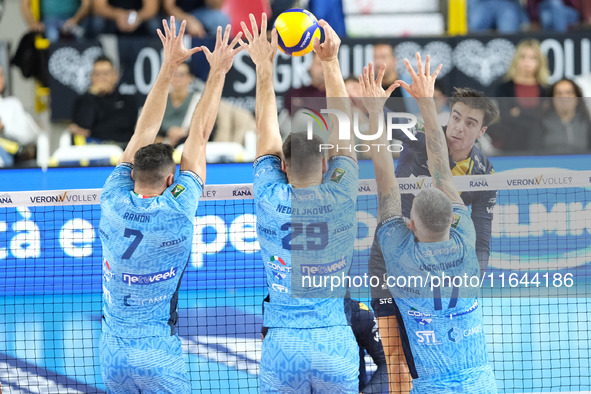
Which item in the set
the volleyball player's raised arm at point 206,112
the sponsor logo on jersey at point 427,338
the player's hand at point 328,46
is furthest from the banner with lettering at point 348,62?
the sponsor logo on jersey at point 427,338

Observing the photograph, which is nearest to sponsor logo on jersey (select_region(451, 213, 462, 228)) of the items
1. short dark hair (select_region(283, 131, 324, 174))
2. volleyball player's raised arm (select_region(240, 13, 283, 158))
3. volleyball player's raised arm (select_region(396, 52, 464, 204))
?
volleyball player's raised arm (select_region(396, 52, 464, 204))

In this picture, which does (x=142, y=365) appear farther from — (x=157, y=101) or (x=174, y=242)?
(x=157, y=101)

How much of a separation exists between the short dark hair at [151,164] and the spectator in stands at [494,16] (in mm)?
8012

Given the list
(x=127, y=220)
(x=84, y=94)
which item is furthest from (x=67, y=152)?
(x=127, y=220)

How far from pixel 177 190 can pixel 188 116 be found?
5.93 m

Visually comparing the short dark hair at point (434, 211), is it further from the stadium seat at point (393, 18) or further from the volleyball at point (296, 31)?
the stadium seat at point (393, 18)

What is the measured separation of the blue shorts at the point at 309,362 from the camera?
14.9ft

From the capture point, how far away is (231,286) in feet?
32.4

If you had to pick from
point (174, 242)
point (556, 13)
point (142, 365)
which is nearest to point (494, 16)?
point (556, 13)

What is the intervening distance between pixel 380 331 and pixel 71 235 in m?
5.14

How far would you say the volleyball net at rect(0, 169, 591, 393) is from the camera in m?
5.45

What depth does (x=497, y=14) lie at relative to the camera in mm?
11703

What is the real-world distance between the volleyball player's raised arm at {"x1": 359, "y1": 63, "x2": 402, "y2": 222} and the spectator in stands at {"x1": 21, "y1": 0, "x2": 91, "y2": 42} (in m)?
7.67

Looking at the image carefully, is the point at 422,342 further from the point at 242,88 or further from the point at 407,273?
the point at 242,88
